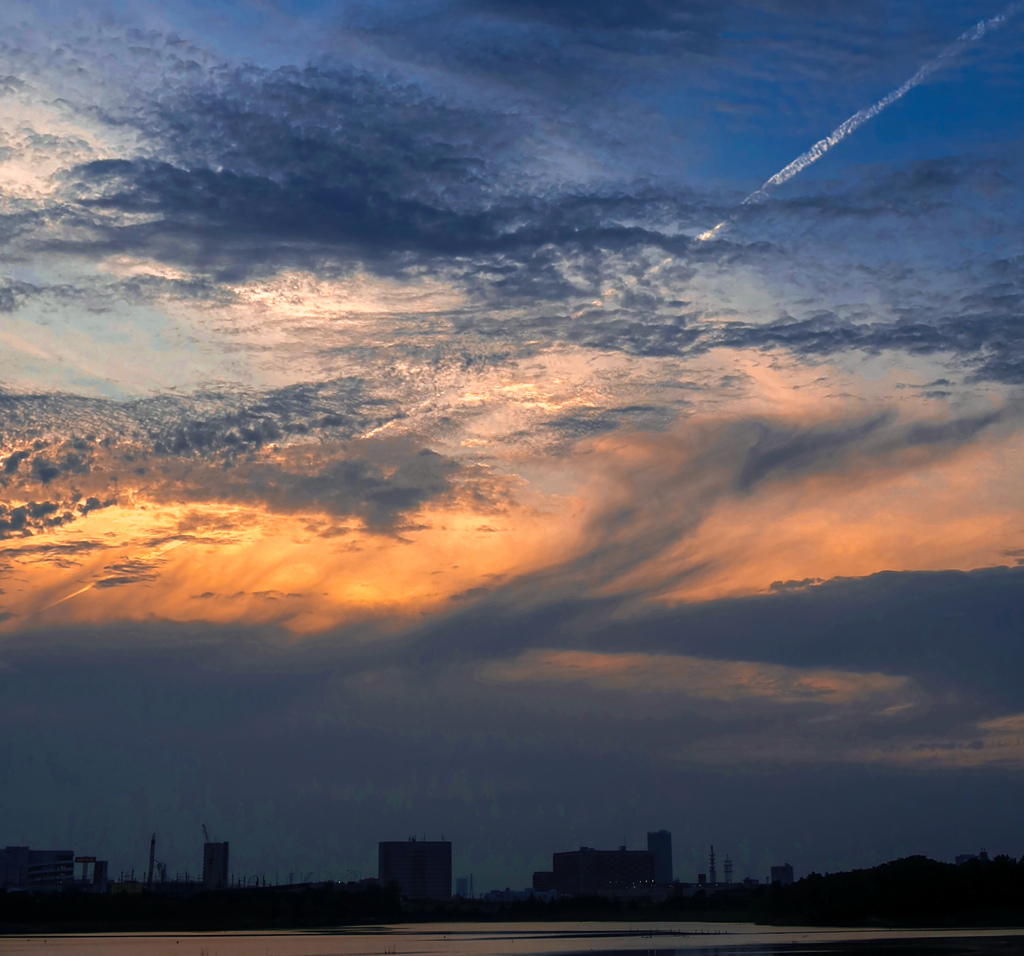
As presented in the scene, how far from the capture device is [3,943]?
174750 millimetres

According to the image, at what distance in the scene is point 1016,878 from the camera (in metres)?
200

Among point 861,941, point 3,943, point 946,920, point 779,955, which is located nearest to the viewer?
point 779,955

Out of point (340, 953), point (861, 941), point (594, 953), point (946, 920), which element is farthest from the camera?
point (946, 920)

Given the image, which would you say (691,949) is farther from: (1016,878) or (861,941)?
(1016,878)

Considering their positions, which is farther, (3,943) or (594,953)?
(3,943)

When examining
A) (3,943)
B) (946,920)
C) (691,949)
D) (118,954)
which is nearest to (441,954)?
(691,949)

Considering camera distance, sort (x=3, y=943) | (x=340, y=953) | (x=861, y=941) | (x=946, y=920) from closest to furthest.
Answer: (x=340, y=953)
(x=861, y=941)
(x=3, y=943)
(x=946, y=920)

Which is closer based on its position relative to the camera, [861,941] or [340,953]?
[340,953]

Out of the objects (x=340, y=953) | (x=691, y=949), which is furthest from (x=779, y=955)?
(x=340, y=953)

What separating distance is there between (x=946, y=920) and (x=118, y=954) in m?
140

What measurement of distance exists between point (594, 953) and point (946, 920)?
103 metres

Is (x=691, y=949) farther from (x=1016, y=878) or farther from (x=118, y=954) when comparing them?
(x=1016, y=878)

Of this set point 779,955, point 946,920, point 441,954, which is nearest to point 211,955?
point 441,954

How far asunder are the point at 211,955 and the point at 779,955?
6669 cm
